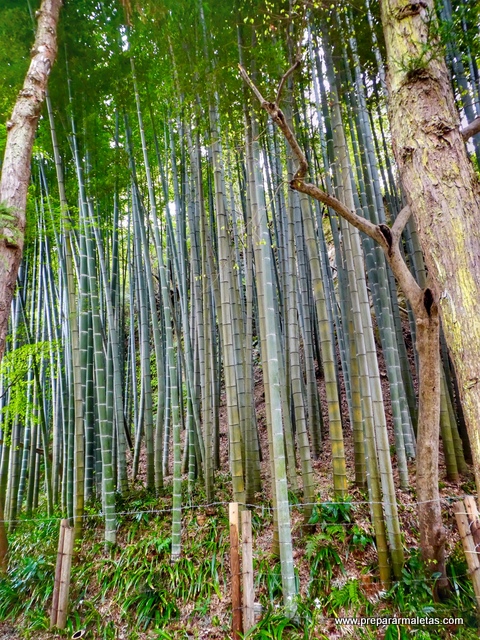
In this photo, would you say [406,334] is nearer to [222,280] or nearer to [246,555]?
[222,280]

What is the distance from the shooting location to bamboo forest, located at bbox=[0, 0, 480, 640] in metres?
1.85

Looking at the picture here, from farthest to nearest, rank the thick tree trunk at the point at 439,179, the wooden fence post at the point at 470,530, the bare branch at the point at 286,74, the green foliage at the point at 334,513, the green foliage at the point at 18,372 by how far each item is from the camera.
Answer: the green foliage at the point at 18,372 < the green foliage at the point at 334,513 < the wooden fence post at the point at 470,530 < the bare branch at the point at 286,74 < the thick tree trunk at the point at 439,179

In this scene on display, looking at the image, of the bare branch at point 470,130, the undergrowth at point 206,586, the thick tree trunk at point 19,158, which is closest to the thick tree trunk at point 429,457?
the undergrowth at point 206,586

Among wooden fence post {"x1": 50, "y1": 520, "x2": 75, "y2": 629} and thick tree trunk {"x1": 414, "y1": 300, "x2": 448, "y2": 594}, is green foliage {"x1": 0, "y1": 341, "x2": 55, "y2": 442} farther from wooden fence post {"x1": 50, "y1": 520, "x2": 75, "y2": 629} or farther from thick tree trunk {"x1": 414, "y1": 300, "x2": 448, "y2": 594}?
thick tree trunk {"x1": 414, "y1": 300, "x2": 448, "y2": 594}

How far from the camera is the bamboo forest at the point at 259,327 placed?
1.85 meters

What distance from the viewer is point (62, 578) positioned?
8.91ft

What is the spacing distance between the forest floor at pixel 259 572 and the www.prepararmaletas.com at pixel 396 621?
3cm

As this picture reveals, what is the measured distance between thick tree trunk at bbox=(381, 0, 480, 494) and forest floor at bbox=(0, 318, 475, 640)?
1570mm

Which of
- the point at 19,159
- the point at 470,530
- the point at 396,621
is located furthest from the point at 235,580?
the point at 19,159

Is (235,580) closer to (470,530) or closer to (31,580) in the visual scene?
(470,530)

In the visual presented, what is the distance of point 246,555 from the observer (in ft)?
7.21

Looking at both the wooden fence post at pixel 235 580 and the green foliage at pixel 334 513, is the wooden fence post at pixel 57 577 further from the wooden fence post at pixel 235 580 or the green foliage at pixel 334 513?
the green foliage at pixel 334 513

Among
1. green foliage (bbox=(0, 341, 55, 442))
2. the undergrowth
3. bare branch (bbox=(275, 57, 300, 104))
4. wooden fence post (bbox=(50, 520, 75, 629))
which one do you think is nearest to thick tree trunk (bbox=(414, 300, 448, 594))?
the undergrowth

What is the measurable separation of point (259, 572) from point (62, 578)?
4.61ft
